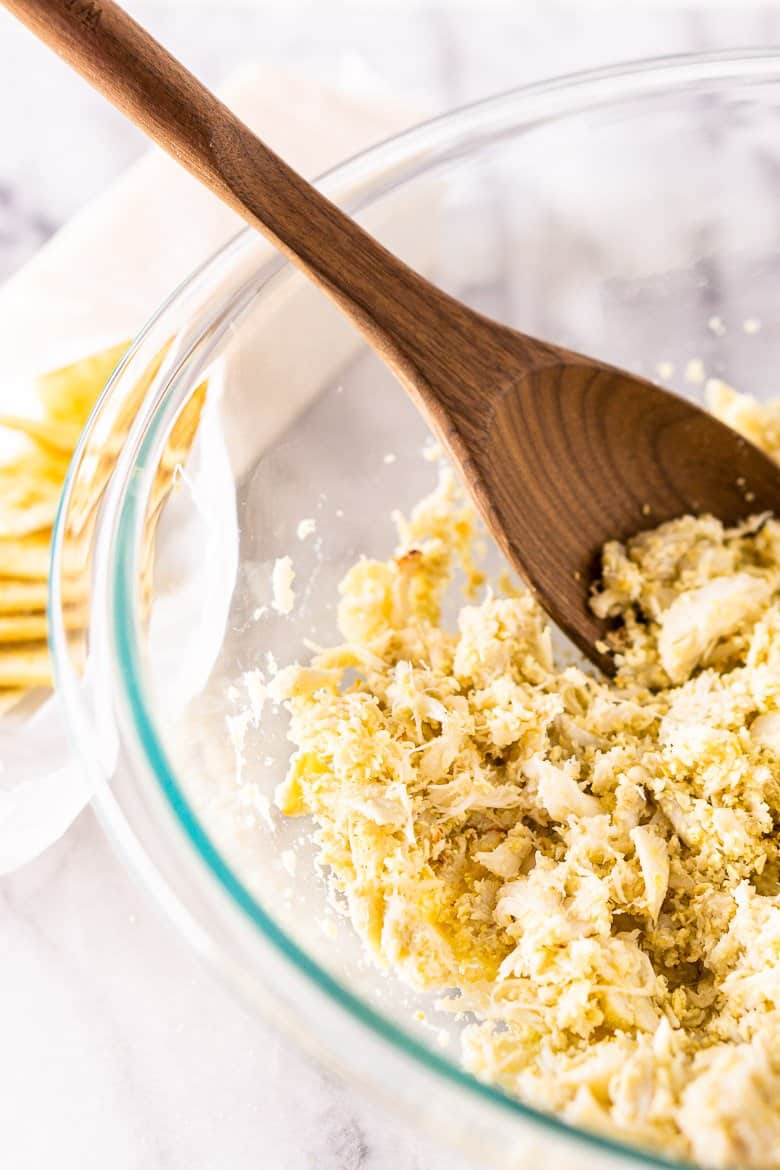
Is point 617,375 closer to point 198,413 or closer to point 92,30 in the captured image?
point 198,413

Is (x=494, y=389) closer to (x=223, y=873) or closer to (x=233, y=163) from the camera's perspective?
(x=233, y=163)

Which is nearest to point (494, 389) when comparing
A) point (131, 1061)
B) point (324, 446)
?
point (324, 446)

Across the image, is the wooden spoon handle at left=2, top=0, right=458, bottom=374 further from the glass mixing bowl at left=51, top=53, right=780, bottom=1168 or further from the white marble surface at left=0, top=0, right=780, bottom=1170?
the white marble surface at left=0, top=0, right=780, bottom=1170

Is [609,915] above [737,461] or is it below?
below

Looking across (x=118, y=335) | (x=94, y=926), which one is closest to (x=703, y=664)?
(x=94, y=926)

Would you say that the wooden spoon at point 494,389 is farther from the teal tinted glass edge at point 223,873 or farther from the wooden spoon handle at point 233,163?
the teal tinted glass edge at point 223,873

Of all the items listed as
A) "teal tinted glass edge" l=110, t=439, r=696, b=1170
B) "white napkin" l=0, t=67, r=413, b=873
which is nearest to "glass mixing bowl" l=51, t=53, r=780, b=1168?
"teal tinted glass edge" l=110, t=439, r=696, b=1170

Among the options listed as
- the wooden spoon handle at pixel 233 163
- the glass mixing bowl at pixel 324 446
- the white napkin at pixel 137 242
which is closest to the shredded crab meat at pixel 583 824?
the glass mixing bowl at pixel 324 446
